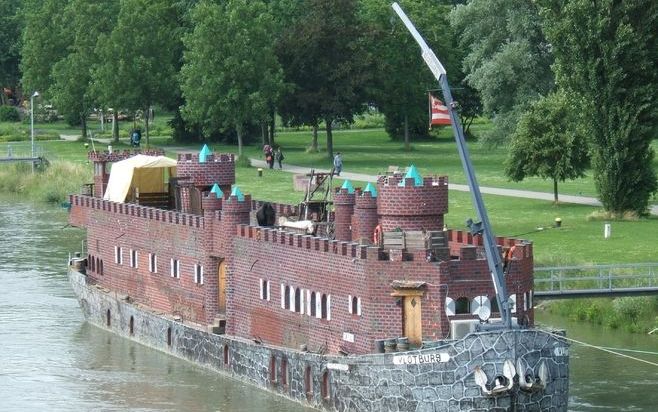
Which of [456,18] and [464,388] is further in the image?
[456,18]

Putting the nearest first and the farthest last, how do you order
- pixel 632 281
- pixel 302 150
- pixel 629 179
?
pixel 632 281 < pixel 629 179 < pixel 302 150

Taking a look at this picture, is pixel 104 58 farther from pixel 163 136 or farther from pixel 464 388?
pixel 464 388

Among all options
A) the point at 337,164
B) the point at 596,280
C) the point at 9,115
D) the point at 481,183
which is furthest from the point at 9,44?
the point at 596,280

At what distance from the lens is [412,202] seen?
44750mm

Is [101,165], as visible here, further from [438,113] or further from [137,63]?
[137,63]

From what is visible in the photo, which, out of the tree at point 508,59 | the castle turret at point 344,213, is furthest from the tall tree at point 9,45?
the castle turret at point 344,213

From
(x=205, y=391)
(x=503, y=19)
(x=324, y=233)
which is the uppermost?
(x=503, y=19)

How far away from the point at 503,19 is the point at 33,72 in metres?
49.1

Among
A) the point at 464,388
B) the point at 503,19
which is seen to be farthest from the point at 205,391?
the point at 503,19

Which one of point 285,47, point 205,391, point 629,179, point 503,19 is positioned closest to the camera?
point 205,391

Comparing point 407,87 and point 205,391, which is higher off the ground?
point 407,87

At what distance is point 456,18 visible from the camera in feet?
351

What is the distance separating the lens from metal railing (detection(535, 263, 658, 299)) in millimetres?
55688

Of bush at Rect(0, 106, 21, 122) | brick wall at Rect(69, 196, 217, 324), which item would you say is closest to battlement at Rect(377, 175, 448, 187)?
brick wall at Rect(69, 196, 217, 324)
